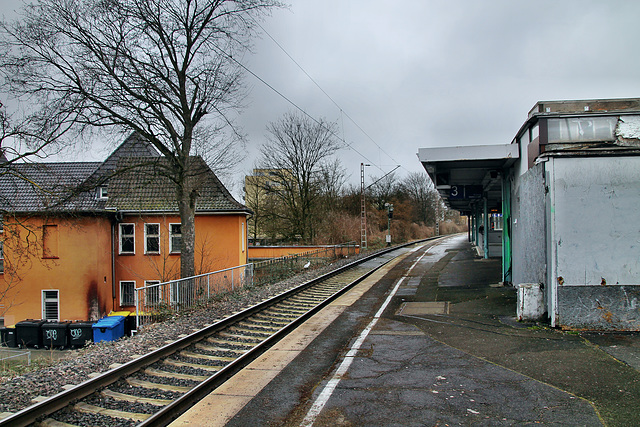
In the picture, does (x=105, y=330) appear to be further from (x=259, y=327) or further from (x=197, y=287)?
(x=259, y=327)

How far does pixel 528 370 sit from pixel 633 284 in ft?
12.5

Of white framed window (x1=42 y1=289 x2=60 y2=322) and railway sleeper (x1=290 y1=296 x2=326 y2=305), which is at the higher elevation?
railway sleeper (x1=290 y1=296 x2=326 y2=305)

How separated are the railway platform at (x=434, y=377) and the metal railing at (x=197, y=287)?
4000mm

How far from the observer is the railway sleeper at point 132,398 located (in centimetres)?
592

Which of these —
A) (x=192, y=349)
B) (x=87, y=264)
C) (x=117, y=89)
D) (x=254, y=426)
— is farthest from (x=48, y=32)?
(x=254, y=426)

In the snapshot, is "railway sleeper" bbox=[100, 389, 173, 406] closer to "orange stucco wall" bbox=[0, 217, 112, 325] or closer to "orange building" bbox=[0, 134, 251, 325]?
"orange building" bbox=[0, 134, 251, 325]

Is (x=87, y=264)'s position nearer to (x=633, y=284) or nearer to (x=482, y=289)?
(x=482, y=289)

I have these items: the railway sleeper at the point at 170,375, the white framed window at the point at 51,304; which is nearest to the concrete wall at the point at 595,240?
the railway sleeper at the point at 170,375

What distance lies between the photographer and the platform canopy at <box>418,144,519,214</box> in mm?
13695

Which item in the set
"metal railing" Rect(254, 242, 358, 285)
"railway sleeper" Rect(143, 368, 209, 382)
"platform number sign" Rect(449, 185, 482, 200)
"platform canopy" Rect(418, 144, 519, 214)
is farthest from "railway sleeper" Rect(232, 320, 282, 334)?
"platform number sign" Rect(449, 185, 482, 200)

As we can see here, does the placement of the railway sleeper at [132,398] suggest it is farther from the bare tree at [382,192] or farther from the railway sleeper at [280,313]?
the bare tree at [382,192]

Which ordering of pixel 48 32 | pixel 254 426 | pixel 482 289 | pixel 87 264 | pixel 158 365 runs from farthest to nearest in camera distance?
pixel 87 264, pixel 48 32, pixel 482 289, pixel 158 365, pixel 254 426

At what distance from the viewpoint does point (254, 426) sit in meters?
5.12

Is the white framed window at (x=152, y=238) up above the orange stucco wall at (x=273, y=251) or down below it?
above
